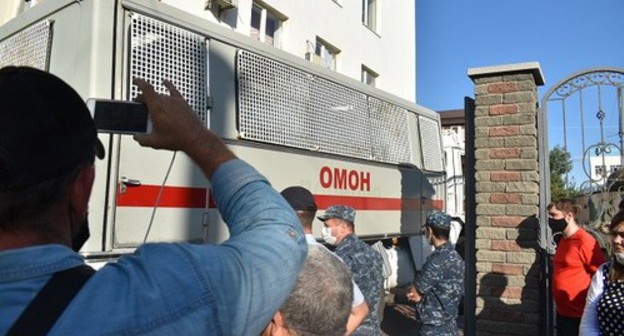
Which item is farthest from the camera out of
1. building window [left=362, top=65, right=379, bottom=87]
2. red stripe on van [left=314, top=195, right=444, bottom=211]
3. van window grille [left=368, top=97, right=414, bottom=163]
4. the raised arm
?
building window [left=362, top=65, right=379, bottom=87]

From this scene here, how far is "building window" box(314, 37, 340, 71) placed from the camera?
13.5 meters

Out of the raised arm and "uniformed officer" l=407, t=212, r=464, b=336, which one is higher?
the raised arm

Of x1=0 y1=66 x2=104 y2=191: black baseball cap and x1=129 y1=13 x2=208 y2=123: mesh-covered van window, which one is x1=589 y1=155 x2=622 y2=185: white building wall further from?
x1=0 y1=66 x2=104 y2=191: black baseball cap

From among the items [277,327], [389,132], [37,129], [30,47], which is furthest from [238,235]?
[389,132]

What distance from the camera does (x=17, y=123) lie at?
864mm

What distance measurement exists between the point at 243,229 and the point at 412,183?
6883mm

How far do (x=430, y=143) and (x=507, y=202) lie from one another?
4285mm

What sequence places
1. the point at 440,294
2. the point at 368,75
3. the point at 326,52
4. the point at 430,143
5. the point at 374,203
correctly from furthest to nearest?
the point at 368,75 < the point at 326,52 < the point at 430,143 < the point at 374,203 < the point at 440,294

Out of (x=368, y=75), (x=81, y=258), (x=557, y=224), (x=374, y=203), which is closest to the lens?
(x=81, y=258)

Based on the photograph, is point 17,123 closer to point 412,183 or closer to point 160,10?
point 160,10

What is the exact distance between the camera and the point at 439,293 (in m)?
4.06

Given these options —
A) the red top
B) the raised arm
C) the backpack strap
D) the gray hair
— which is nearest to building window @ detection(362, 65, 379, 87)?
the red top

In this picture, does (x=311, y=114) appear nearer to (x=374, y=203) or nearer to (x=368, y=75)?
(x=374, y=203)

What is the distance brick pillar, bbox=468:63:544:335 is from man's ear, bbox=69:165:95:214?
386cm
